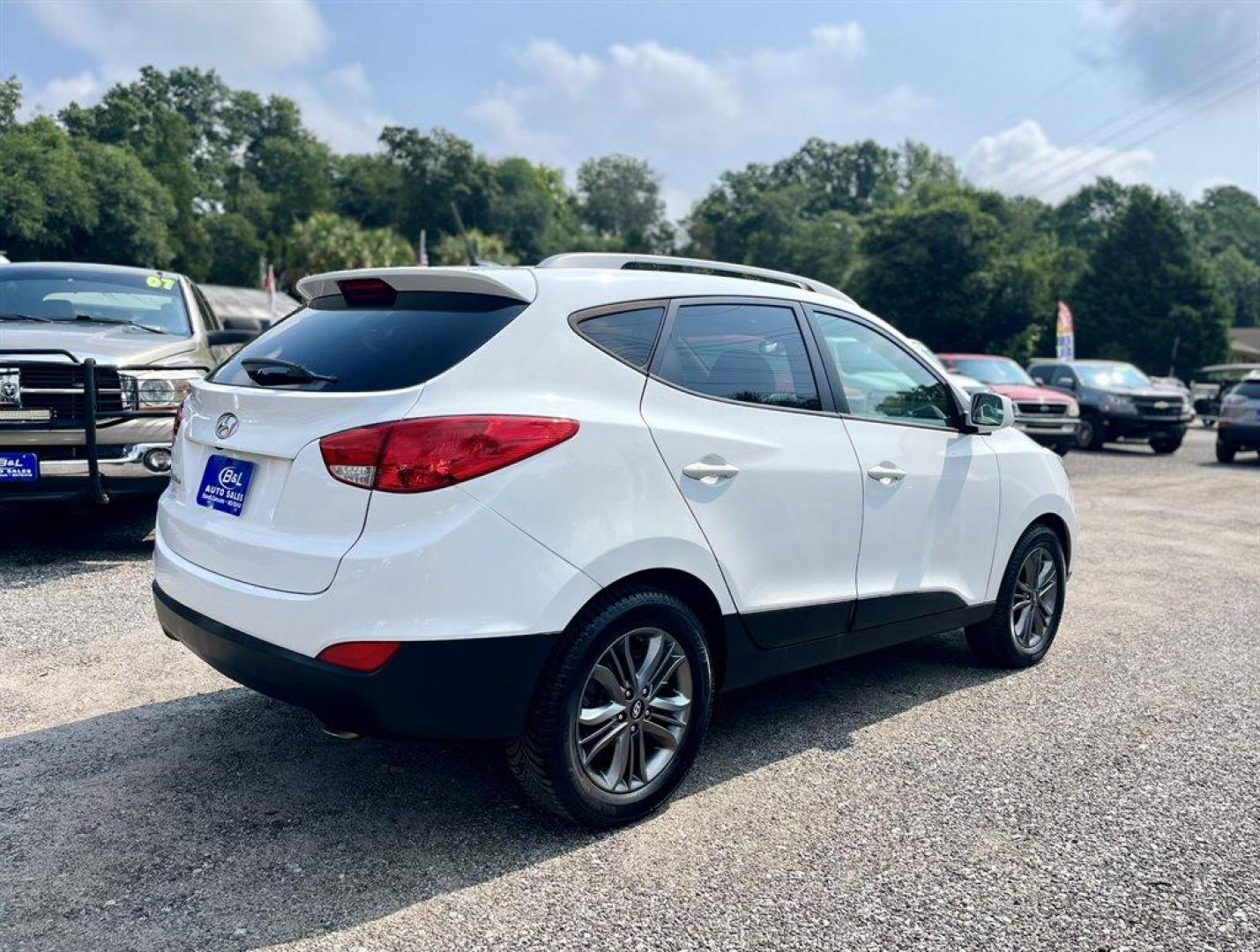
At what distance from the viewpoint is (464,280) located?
3.26m

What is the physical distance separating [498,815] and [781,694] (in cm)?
173

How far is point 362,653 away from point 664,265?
2.04 meters

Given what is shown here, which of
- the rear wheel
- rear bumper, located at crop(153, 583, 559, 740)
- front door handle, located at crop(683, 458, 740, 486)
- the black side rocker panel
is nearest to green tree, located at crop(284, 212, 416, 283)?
the rear wheel

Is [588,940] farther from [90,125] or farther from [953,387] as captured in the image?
[90,125]

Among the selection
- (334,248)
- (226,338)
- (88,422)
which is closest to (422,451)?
(88,422)

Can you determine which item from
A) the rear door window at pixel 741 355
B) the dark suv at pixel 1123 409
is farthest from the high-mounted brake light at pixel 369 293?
the dark suv at pixel 1123 409

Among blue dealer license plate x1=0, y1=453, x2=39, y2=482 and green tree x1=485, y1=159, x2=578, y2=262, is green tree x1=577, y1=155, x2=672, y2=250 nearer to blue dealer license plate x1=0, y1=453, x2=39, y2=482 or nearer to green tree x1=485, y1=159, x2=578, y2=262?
green tree x1=485, y1=159, x2=578, y2=262

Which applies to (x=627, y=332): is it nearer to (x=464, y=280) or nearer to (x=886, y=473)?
(x=464, y=280)

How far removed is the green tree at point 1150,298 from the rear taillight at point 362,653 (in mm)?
53975

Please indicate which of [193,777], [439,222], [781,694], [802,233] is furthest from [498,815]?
[439,222]

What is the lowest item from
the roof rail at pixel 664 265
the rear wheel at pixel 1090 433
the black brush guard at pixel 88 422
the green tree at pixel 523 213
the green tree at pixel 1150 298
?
the rear wheel at pixel 1090 433

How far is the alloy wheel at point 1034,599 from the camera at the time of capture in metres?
5.14

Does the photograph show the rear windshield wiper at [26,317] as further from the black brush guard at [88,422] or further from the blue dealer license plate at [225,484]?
the blue dealer license plate at [225,484]

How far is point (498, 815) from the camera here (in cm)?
341
